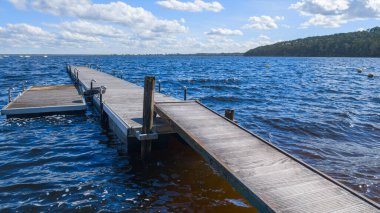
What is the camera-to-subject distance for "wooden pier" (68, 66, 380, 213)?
4773 mm

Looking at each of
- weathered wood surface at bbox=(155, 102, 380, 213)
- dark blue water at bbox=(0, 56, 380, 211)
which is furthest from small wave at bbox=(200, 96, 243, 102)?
weathered wood surface at bbox=(155, 102, 380, 213)

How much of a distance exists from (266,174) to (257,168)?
0.90 feet

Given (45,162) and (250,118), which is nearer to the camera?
(45,162)

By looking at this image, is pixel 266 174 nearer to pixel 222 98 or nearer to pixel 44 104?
pixel 44 104

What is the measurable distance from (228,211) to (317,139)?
7.91m

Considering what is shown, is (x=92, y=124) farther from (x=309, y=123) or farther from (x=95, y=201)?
(x=309, y=123)

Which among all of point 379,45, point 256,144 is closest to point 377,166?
point 256,144

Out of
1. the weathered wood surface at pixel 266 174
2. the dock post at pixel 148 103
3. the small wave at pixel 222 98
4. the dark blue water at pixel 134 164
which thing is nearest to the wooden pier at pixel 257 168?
the weathered wood surface at pixel 266 174

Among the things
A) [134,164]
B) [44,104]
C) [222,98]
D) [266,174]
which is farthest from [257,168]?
[222,98]

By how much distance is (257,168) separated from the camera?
5934 millimetres

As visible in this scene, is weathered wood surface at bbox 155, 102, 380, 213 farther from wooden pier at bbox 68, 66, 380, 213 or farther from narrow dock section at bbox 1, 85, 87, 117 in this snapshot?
Result: narrow dock section at bbox 1, 85, 87, 117

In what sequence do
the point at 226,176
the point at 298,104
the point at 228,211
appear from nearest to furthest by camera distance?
the point at 226,176 → the point at 228,211 → the point at 298,104

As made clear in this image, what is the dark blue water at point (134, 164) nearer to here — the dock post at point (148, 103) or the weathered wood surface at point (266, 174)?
the dock post at point (148, 103)

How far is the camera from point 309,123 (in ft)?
52.2
